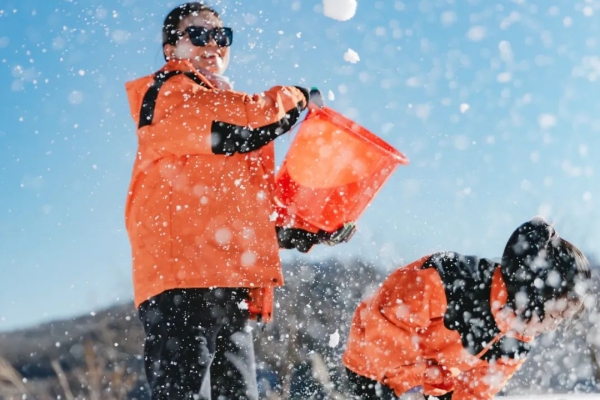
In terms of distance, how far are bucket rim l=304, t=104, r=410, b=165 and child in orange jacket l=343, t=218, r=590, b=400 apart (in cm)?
63

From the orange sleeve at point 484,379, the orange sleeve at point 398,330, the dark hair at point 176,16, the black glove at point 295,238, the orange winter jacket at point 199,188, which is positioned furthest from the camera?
the orange sleeve at point 484,379

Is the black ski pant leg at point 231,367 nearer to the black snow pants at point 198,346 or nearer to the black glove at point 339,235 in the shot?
the black snow pants at point 198,346

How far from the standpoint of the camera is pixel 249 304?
7.13 ft

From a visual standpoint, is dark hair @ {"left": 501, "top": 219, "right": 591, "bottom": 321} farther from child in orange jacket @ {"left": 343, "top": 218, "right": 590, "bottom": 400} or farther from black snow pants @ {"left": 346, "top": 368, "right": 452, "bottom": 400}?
black snow pants @ {"left": 346, "top": 368, "right": 452, "bottom": 400}

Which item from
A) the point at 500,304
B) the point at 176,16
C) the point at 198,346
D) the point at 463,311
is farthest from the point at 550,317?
the point at 176,16

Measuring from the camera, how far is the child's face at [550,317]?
2660 mm

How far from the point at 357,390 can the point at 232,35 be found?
1783 millimetres

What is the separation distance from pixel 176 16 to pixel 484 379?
231 centimetres

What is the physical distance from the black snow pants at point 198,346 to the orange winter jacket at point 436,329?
0.81 meters

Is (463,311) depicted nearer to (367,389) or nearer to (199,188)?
(367,389)

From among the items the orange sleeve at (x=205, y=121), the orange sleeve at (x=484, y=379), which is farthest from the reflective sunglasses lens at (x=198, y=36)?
the orange sleeve at (x=484, y=379)

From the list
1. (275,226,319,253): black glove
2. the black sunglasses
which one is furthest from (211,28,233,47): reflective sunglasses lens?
(275,226,319,253): black glove

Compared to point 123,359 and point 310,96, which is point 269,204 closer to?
point 310,96

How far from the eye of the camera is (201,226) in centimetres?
→ 204
